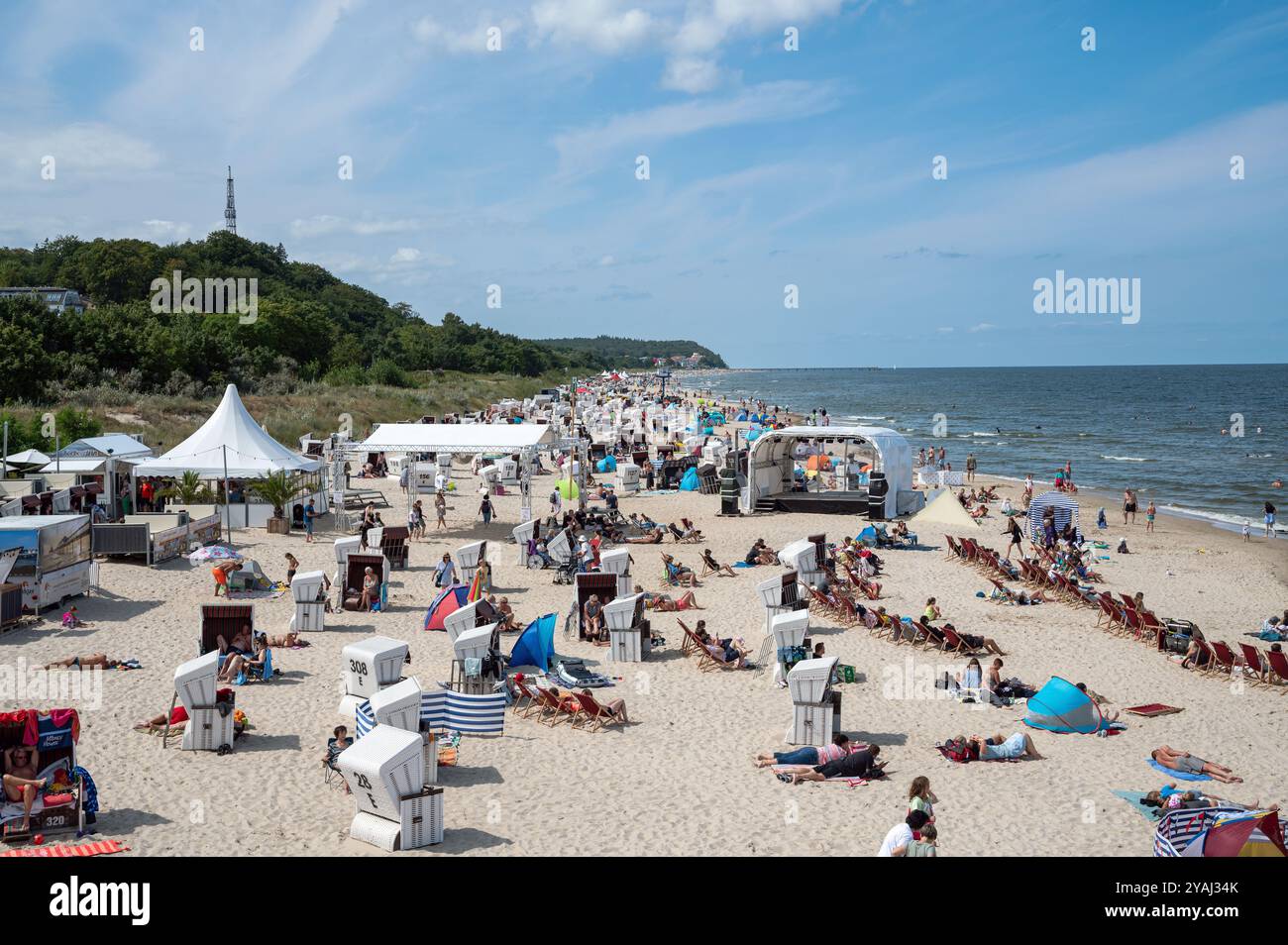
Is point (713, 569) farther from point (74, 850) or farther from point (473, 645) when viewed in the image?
point (74, 850)

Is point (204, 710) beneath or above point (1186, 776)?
above

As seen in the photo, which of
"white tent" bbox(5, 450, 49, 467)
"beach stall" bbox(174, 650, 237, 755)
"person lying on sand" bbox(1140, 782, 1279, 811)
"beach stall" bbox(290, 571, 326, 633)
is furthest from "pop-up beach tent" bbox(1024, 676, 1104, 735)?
"white tent" bbox(5, 450, 49, 467)

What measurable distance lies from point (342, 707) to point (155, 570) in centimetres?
855

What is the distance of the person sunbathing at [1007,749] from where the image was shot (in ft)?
30.5

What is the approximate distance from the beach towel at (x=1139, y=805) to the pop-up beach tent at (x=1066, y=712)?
158 cm

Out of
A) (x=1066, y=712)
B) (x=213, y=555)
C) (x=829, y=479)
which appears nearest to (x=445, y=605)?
(x=213, y=555)

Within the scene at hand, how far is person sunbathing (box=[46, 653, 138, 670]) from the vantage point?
37.4 feet

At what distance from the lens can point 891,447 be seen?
79.4ft

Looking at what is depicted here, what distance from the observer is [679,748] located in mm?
9570

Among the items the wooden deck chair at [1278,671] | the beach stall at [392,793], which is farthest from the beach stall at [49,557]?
the wooden deck chair at [1278,671]

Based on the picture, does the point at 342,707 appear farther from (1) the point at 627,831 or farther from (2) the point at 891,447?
(2) the point at 891,447

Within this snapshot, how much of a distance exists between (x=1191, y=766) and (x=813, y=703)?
3324 mm

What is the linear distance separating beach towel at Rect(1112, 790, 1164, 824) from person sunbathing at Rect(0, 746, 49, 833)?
827 cm

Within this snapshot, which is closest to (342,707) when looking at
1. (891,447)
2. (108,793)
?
(108,793)
